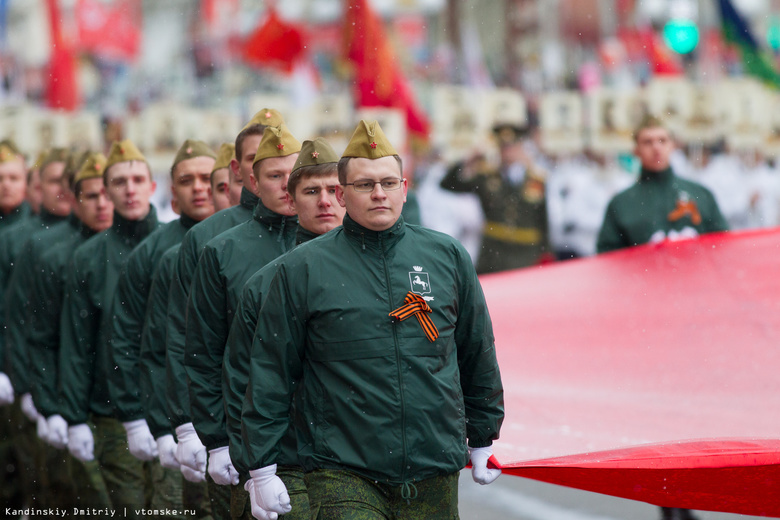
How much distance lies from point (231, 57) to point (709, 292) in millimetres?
39947

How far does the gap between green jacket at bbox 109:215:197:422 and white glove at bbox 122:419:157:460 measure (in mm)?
100

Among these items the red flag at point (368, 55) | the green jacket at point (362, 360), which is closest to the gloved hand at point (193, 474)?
the green jacket at point (362, 360)

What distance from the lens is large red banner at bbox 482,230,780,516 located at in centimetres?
481

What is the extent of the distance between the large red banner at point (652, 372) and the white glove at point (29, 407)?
307 centimetres

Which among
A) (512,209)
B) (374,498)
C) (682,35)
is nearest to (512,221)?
(512,209)

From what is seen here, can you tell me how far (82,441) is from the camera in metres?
7.38

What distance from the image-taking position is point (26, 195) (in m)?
11.0

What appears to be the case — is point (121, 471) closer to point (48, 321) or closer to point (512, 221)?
point (48, 321)

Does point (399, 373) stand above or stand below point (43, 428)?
above

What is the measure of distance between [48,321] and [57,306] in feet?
0.38

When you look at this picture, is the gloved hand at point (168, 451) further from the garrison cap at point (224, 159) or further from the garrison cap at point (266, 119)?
the garrison cap at point (266, 119)

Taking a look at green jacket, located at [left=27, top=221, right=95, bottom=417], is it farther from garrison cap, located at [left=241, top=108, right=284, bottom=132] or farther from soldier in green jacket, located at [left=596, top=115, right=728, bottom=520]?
soldier in green jacket, located at [left=596, top=115, right=728, bottom=520]

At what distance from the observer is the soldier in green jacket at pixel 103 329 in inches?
286

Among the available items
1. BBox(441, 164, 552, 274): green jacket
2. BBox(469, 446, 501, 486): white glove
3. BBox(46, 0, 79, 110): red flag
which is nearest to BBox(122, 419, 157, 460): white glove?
BBox(469, 446, 501, 486): white glove
